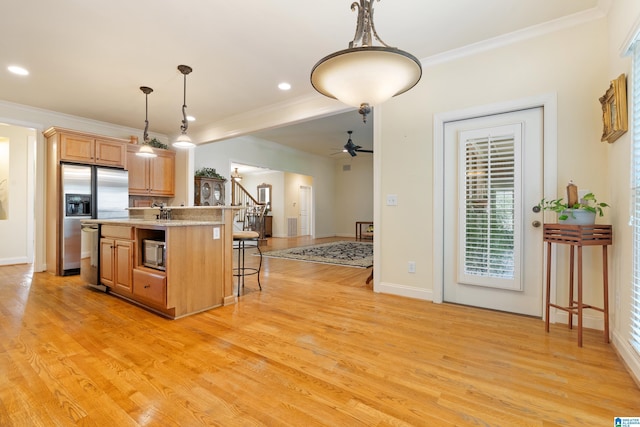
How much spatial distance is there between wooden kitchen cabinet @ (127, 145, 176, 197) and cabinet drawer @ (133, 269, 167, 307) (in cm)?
330

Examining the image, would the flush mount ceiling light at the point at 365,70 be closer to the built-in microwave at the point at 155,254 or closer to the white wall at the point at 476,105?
the white wall at the point at 476,105

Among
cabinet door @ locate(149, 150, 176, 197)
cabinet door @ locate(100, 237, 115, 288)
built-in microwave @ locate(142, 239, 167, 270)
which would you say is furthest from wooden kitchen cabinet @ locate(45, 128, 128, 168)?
built-in microwave @ locate(142, 239, 167, 270)

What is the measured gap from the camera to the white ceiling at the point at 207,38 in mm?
2479

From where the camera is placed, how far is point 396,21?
2.66 metres

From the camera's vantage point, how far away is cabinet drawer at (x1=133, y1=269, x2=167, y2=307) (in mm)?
2709

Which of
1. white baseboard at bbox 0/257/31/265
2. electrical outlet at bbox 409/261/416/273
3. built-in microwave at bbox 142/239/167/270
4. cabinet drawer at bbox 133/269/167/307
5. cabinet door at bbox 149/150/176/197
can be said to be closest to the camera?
cabinet drawer at bbox 133/269/167/307

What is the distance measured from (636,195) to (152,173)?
6.67m

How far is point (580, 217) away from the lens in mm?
2246

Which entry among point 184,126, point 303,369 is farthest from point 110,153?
point 303,369

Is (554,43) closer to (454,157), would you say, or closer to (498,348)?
(454,157)

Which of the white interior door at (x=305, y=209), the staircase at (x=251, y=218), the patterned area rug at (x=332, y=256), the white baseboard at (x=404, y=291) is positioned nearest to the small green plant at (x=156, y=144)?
the staircase at (x=251, y=218)

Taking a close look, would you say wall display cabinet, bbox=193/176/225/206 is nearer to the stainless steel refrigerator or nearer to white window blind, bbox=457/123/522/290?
the stainless steel refrigerator

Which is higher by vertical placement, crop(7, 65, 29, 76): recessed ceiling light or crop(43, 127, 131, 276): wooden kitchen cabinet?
crop(7, 65, 29, 76): recessed ceiling light

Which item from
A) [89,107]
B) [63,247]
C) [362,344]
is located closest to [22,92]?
[89,107]
